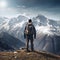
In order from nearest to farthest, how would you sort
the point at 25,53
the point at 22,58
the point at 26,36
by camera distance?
the point at 22,58 → the point at 25,53 → the point at 26,36

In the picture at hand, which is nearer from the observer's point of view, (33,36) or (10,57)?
(10,57)

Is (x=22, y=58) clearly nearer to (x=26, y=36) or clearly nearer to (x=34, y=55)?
(x=34, y=55)

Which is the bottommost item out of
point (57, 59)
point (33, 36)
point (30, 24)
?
point (57, 59)

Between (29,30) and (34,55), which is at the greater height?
(29,30)

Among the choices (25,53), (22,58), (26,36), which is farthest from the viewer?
(26,36)

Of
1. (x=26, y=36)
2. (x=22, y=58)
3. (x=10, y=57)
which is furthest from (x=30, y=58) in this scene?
(x=26, y=36)

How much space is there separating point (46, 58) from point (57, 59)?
214 cm

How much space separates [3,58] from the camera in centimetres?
2811

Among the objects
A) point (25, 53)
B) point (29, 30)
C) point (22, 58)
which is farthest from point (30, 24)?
point (22, 58)

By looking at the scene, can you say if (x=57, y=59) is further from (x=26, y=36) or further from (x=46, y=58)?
(x=26, y=36)

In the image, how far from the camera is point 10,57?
2853 centimetres

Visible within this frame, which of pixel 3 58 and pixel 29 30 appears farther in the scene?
pixel 29 30

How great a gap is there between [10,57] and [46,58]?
5570 mm

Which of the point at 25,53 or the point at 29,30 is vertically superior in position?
the point at 29,30
